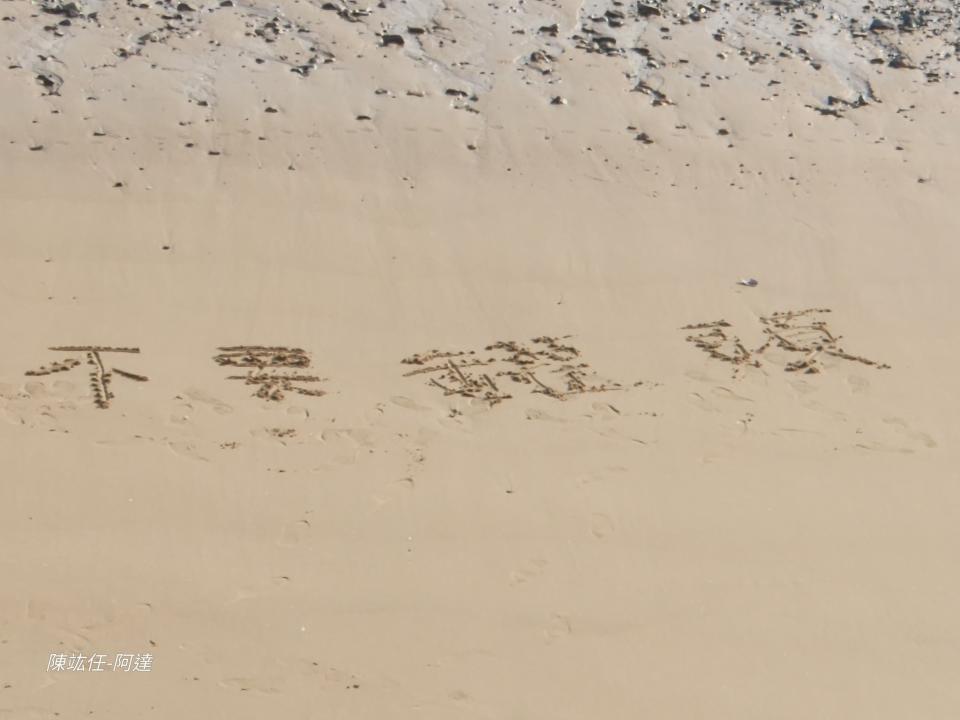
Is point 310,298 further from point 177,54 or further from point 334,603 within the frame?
point 177,54

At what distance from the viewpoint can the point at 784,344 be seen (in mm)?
5488

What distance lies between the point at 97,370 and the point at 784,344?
3.19 metres

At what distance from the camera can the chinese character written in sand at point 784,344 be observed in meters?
5.37

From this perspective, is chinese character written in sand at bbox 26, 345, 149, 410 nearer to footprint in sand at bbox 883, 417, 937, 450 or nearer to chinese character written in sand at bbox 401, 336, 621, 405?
chinese character written in sand at bbox 401, 336, 621, 405

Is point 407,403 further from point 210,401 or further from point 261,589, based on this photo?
point 261,589

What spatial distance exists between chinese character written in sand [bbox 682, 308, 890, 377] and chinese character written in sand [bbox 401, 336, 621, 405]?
2.03 feet

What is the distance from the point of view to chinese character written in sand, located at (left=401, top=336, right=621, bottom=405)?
199 inches

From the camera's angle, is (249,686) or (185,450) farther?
(185,450)

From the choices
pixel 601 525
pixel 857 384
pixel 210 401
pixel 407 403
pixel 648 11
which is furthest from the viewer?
pixel 648 11

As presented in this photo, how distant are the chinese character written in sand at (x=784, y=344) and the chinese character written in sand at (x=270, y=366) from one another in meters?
1.86

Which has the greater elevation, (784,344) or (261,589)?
(784,344)

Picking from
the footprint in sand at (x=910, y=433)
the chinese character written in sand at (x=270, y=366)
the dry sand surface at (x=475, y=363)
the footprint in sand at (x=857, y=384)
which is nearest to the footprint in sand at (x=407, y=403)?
the dry sand surface at (x=475, y=363)

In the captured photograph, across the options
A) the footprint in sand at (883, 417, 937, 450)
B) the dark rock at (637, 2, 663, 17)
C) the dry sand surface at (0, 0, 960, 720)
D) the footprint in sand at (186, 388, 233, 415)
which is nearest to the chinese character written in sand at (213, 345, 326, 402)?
the dry sand surface at (0, 0, 960, 720)

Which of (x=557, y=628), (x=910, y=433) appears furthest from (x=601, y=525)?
(x=910, y=433)
